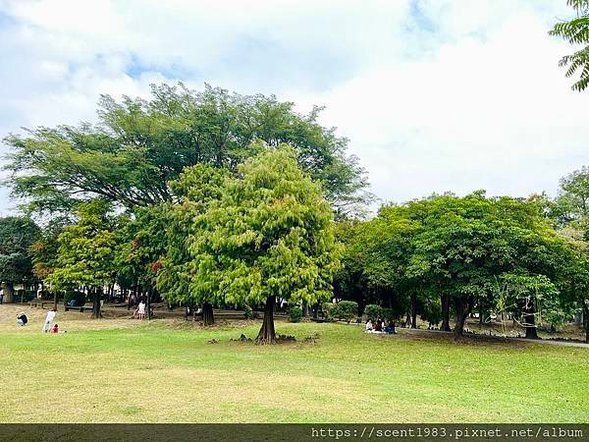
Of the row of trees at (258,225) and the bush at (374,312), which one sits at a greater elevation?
the row of trees at (258,225)

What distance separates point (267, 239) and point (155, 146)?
17.6 metres

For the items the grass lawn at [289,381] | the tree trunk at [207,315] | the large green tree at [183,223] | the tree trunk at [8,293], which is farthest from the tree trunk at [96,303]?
the tree trunk at [8,293]

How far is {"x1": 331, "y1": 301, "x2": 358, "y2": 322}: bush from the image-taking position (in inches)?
1248

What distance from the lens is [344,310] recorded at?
104ft

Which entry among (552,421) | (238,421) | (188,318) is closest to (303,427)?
(238,421)

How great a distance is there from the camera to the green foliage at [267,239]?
1795 centimetres

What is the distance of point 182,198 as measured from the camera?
27.1m

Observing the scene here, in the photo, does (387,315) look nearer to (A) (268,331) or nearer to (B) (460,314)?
(B) (460,314)

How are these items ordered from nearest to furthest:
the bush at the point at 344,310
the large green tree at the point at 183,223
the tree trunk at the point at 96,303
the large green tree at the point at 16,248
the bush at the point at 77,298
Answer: the large green tree at the point at 183,223 < the bush at the point at 344,310 < the tree trunk at the point at 96,303 < the bush at the point at 77,298 < the large green tree at the point at 16,248

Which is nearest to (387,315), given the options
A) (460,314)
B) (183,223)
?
(460,314)

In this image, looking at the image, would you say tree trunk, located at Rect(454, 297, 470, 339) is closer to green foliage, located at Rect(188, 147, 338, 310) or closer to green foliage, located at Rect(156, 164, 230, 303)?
green foliage, located at Rect(188, 147, 338, 310)

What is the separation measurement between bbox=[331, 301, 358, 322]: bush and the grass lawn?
34.1 feet

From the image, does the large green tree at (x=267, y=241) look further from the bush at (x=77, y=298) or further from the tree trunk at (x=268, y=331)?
the bush at (x=77, y=298)

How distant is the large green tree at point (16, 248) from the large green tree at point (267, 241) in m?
25.8
